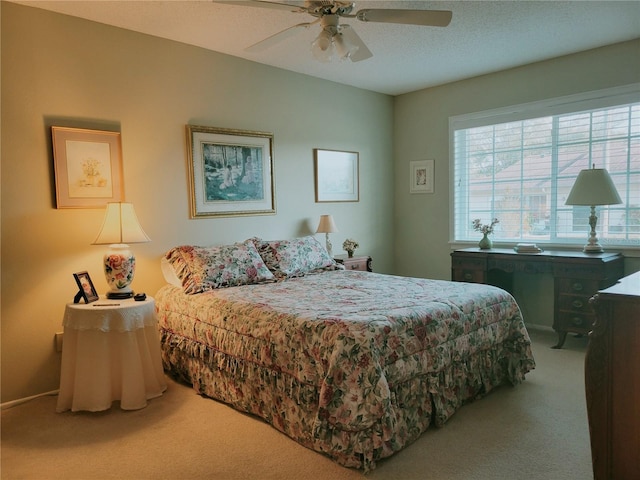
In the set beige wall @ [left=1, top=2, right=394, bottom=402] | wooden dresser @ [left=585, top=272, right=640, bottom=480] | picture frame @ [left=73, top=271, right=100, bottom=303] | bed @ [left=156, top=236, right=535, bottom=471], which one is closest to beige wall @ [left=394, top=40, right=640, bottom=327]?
beige wall @ [left=1, top=2, right=394, bottom=402]

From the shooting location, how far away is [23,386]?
3.09 m

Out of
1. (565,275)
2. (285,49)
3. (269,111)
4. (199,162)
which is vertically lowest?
(565,275)

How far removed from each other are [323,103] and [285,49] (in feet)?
3.53

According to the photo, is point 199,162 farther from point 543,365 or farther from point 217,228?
point 543,365

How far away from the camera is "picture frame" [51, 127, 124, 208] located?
3.19 meters

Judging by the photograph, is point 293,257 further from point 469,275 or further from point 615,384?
point 615,384

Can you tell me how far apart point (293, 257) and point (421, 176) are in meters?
2.35

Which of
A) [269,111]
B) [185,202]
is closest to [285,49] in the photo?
[269,111]

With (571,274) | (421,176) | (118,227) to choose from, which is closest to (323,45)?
(118,227)

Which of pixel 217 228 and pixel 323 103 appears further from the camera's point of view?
pixel 323 103

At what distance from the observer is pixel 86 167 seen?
330 cm

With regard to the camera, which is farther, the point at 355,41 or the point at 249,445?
the point at 355,41

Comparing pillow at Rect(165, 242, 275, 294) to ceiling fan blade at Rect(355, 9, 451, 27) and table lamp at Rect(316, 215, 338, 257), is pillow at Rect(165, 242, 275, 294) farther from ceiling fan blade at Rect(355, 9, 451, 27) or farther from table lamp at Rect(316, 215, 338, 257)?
ceiling fan blade at Rect(355, 9, 451, 27)

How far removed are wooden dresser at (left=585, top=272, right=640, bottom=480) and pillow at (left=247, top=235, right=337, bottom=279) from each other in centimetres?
249
